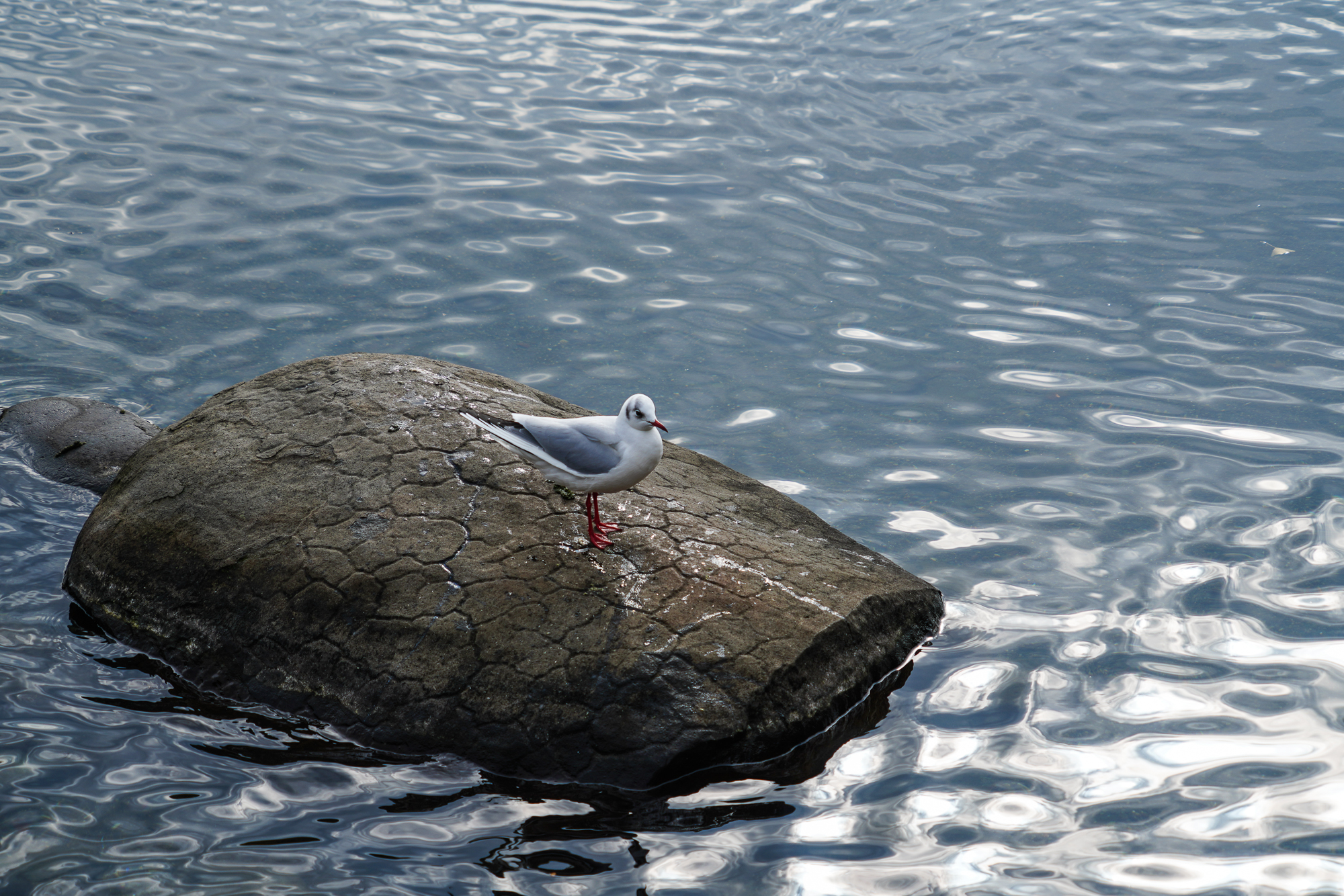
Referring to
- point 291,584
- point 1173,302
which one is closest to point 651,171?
point 1173,302

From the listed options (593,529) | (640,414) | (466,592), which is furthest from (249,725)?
(640,414)

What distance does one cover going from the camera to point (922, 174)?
11625mm

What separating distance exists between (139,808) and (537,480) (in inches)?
89.6

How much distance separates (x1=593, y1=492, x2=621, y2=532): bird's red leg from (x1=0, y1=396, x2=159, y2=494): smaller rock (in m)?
3.62

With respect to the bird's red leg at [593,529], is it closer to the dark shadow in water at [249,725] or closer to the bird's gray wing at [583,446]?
the bird's gray wing at [583,446]

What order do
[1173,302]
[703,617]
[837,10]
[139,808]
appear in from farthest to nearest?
[837,10]
[1173,302]
[703,617]
[139,808]

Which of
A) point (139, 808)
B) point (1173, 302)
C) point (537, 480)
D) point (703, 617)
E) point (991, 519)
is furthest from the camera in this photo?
point (1173, 302)

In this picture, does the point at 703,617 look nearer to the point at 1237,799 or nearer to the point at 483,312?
the point at 1237,799

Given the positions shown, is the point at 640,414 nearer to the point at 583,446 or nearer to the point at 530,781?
the point at 583,446

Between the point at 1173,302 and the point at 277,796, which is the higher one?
the point at 1173,302

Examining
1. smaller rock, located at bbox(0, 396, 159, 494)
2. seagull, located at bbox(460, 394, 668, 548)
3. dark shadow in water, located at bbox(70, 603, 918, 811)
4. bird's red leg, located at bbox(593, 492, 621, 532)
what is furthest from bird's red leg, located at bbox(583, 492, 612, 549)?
smaller rock, located at bbox(0, 396, 159, 494)

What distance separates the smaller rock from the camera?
275 inches

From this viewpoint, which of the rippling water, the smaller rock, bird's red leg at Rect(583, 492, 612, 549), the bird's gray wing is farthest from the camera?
the smaller rock

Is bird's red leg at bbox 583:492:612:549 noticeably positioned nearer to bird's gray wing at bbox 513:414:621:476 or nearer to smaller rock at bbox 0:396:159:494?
bird's gray wing at bbox 513:414:621:476
